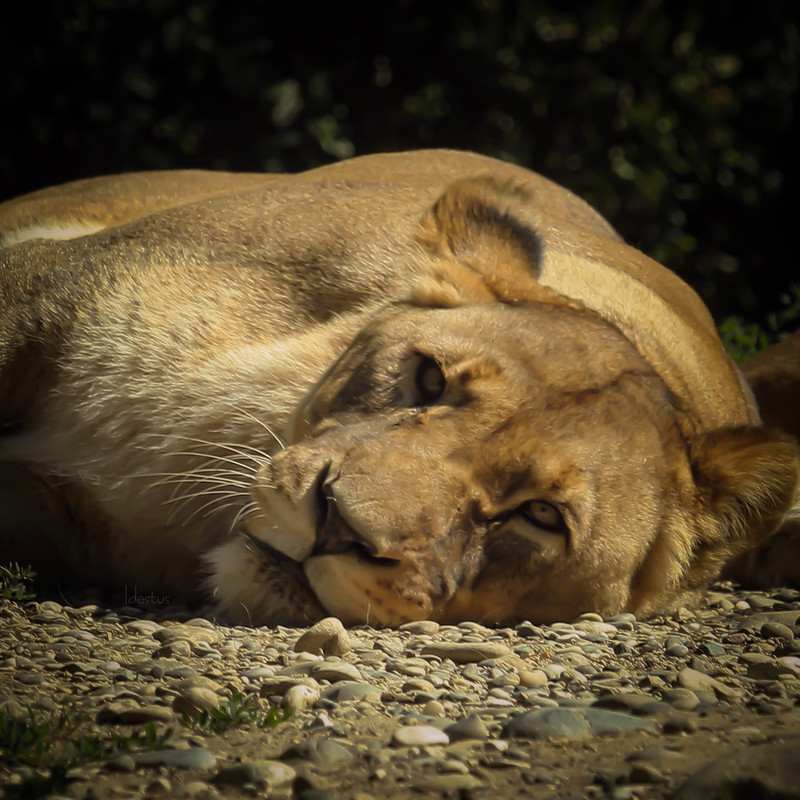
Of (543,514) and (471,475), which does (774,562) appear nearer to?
(543,514)

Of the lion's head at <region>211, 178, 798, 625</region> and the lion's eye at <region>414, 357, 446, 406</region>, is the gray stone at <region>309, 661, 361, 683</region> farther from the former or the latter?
the lion's eye at <region>414, 357, 446, 406</region>

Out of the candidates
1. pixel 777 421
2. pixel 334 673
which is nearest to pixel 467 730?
pixel 334 673

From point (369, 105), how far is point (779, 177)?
2976 millimetres

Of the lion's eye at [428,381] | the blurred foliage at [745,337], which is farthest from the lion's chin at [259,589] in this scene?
the blurred foliage at [745,337]

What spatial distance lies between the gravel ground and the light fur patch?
1560 mm

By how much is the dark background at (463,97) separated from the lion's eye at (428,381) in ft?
11.6

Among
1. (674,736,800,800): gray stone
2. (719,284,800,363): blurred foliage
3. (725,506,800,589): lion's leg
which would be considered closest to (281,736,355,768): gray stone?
(674,736,800,800): gray stone

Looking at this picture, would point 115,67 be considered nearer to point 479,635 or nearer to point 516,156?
point 516,156

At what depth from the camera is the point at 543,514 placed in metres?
2.71

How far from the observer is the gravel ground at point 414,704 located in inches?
67.6

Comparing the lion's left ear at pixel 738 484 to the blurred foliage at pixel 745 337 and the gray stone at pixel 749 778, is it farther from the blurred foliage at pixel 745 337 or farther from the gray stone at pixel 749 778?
the blurred foliage at pixel 745 337

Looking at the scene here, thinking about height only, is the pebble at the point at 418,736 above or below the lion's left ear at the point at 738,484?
below

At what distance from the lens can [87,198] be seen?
4250 millimetres

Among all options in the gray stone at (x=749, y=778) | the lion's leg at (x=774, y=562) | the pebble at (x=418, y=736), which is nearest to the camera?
the gray stone at (x=749, y=778)
